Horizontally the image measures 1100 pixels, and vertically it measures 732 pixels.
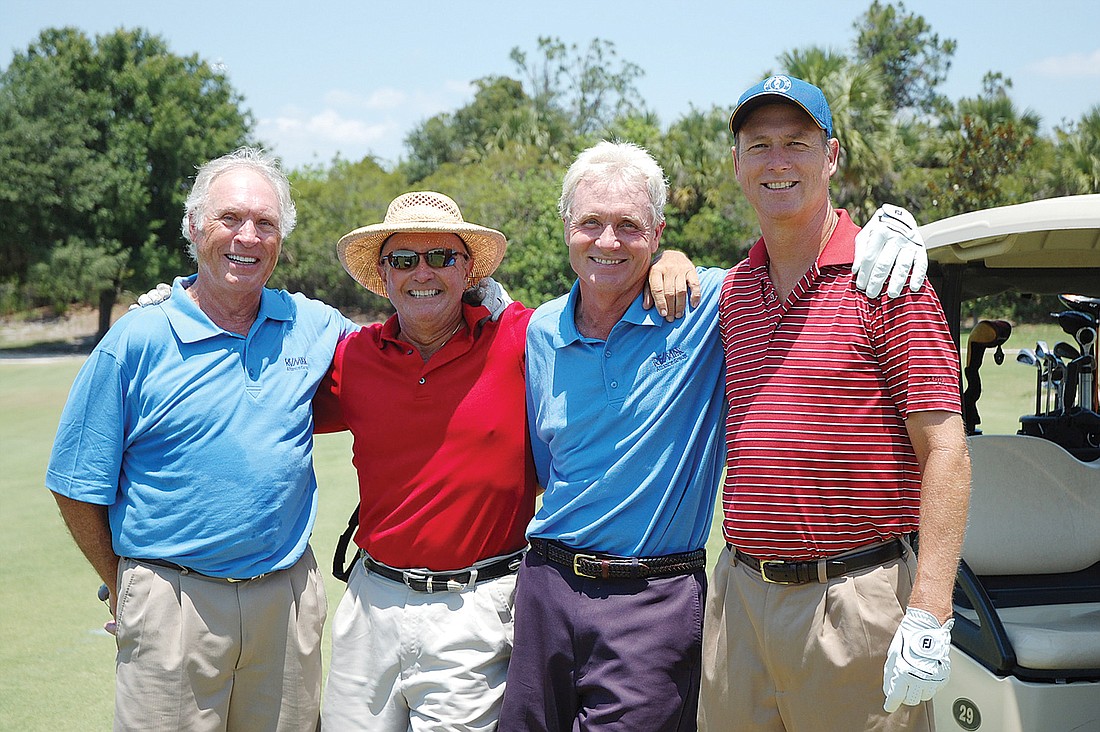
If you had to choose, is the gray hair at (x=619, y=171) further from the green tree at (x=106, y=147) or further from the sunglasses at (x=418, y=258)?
the green tree at (x=106, y=147)

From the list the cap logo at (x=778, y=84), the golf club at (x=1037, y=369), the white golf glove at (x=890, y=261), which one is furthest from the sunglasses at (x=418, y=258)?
the golf club at (x=1037, y=369)

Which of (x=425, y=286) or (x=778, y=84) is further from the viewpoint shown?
(x=425, y=286)

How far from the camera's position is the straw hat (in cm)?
322

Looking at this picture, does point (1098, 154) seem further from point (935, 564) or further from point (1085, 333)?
point (935, 564)

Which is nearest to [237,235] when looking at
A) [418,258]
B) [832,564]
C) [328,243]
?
[418,258]

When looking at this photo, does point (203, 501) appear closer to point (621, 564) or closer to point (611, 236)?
point (621, 564)

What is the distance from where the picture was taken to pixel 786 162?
260cm

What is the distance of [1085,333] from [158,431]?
4283 mm

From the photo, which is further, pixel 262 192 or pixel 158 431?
pixel 262 192

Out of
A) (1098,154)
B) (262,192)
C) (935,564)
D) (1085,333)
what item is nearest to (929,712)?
(935,564)

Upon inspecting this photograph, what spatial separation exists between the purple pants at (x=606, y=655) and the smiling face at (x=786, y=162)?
1074 millimetres

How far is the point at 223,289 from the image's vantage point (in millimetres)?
3219

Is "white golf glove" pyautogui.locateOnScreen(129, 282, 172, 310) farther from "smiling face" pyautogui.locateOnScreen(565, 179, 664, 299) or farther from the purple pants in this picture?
the purple pants

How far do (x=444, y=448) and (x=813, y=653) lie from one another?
1240 millimetres
